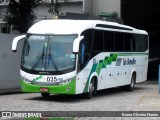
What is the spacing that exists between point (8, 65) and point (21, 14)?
4254 millimetres

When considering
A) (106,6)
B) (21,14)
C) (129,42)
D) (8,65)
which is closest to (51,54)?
(8,65)

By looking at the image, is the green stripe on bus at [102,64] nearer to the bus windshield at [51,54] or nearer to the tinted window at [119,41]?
the tinted window at [119,41]

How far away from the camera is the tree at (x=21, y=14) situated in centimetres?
2789

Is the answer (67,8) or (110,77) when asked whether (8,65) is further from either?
(67,8)

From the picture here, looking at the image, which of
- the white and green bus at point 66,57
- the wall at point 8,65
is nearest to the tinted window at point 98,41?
the white and green bus at point 66,57

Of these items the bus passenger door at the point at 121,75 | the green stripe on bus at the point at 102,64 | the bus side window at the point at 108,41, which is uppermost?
the bus side window at the point at 108,41

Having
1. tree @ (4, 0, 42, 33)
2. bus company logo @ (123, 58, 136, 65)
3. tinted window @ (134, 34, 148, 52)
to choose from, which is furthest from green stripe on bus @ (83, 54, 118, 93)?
tree @ (4, 0, 42, 33)

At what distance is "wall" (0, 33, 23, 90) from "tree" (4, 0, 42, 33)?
3008 millimetres

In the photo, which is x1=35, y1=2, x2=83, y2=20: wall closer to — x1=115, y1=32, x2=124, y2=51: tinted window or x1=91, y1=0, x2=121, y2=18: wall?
x1=91, y1=0, x2=121, y2=18: wall

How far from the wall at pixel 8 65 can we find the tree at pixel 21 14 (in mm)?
3008

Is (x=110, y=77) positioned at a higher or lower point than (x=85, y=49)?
lower

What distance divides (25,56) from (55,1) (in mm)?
10755

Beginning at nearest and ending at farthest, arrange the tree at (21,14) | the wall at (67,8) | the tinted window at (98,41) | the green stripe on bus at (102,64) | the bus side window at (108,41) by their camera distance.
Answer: the green stripe on bus at (102,64)
the tinted window at (98,41)
the bus side window at (108,41)
the tree at (21,14)
the wall at (67,8)

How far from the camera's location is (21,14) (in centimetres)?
2819
